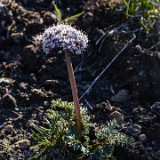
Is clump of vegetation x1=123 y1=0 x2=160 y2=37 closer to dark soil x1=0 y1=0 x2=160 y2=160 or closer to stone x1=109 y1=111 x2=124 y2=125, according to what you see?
dark soil x1=0 y1=0 x2=160 y2=160

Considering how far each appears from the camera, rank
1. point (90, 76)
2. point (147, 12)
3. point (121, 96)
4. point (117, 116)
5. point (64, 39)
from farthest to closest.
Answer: point (147, 12) < point (90, 76) < point (121, 96) < point (117, 116) < point (64, 39)

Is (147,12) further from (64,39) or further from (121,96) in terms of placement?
(64,39)

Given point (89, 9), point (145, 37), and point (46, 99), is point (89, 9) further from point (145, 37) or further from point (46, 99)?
point (46, 99)

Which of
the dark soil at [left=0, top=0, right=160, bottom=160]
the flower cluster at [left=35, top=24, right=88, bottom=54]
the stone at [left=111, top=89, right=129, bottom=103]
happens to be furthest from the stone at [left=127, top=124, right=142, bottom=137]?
the flower cluster at [left=35, top=24, right=88, bottom=54]

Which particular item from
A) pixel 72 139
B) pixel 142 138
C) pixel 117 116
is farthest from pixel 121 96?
pixel 72 139

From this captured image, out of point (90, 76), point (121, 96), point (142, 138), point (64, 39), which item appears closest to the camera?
point (64, 39)

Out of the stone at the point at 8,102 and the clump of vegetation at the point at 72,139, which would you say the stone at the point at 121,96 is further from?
the stone at the point at 8,102

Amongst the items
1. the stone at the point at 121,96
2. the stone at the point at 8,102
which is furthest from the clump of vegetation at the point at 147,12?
the stone at the point at 8,102

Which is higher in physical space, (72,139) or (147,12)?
(147,12)
